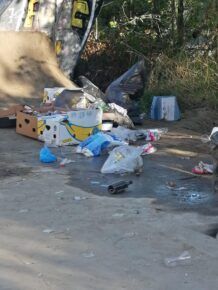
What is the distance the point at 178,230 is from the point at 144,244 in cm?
40

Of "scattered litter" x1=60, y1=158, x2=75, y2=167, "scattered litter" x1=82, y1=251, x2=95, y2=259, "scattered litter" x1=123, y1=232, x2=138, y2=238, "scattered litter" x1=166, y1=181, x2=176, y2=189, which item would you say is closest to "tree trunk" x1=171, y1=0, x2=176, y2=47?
"scattered litter" x1=60, y1=158, x2=75, y2=167

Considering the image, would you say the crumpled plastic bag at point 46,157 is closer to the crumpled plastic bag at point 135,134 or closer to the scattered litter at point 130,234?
the crumpled plastic bag at point 135,134

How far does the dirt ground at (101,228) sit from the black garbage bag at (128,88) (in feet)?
11.5

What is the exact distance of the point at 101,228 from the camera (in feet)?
16.6

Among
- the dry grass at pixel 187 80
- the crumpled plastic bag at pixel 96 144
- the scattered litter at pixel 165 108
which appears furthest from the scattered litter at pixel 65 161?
the dry grass at pixel 187 80

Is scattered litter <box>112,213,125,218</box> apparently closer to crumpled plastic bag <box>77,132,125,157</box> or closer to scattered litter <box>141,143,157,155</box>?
crumpled plastic bag <box>77,132,125,157</box>

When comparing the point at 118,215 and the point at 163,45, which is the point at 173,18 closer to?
the point at 163,45

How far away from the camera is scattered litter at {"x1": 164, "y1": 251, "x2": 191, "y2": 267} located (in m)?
4.30

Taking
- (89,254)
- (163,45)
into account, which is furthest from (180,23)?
(89,254)

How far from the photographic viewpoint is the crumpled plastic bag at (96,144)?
795 centimetres

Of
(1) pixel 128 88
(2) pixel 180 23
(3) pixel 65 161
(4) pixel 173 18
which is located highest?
(4) pixel 173 18

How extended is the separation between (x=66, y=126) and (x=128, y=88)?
10.0ft

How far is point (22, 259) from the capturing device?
441 cm

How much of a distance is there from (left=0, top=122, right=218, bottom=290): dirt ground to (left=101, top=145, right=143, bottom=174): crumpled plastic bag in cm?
15
